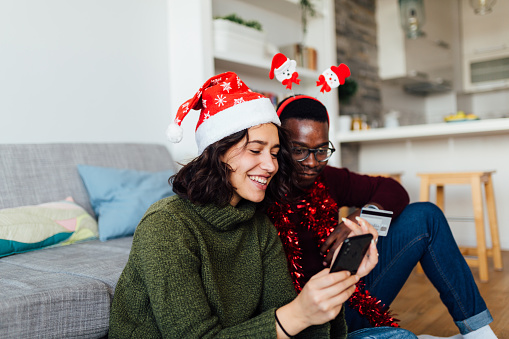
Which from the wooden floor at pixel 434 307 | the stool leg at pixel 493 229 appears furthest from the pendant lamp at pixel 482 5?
the wooden floor at pixel 434 307

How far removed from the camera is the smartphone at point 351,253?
2.85ft

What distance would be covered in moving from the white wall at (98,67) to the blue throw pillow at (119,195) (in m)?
0.37

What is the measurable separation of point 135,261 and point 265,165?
35cm

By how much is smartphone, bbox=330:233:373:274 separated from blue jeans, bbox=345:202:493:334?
57cm

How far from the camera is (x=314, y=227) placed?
1.44 metres

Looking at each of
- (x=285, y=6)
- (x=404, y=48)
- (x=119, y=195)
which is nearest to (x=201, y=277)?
(x=119, y=195)

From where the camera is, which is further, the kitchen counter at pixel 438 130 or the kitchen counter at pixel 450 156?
the kitchen counter at pixel 450 156

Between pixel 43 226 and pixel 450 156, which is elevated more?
pixel 450 156

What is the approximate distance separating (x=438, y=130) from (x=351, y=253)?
2616mm

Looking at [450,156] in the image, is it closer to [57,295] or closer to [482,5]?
[482,5]

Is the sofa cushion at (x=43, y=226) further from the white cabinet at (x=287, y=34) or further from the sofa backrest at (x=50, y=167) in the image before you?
the white cabinet at (x=287, y=34)

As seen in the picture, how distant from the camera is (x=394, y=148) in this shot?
13.0 ft

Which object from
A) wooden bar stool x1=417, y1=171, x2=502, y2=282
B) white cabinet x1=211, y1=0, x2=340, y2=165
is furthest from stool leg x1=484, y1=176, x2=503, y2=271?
white cabinet x1=211, y1=0, x2=340, y2=165

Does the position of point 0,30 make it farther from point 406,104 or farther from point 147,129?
point 406,104
